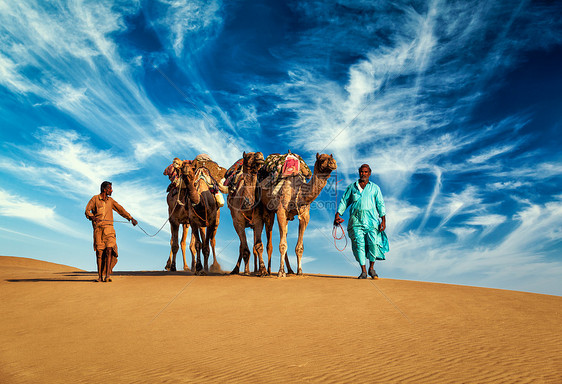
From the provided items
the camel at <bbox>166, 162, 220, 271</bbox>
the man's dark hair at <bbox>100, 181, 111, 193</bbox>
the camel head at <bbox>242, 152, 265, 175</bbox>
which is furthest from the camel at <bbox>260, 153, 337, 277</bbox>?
the man's dark hair at <bbox>100, 181, 111, 193</bbox>

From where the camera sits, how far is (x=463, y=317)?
7.21 metres

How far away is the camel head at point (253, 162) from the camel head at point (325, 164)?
177 cm

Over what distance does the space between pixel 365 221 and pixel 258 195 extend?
12.1 ft

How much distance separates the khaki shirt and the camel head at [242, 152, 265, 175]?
4138 millimetres

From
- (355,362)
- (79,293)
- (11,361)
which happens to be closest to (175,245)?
(79,293)

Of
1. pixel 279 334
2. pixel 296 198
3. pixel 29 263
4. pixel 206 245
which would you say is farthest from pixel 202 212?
pixel 29 263

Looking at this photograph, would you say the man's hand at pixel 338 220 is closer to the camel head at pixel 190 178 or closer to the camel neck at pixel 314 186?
the camel neck at pixel 314 186

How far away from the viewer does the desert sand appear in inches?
183

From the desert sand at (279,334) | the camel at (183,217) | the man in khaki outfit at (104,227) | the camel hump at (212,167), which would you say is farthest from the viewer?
the camel hump at (212,167)

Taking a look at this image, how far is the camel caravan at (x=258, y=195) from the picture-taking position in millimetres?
12523

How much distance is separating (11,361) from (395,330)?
18.2ft

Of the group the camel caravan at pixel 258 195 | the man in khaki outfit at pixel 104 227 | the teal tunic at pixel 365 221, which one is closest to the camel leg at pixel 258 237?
the camel caravan at pixel 258 195

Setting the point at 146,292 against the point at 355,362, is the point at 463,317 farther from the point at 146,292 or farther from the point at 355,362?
the point at 146,292

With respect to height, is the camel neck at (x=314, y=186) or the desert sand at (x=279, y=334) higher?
the camel neck at (x=314, y=186)
